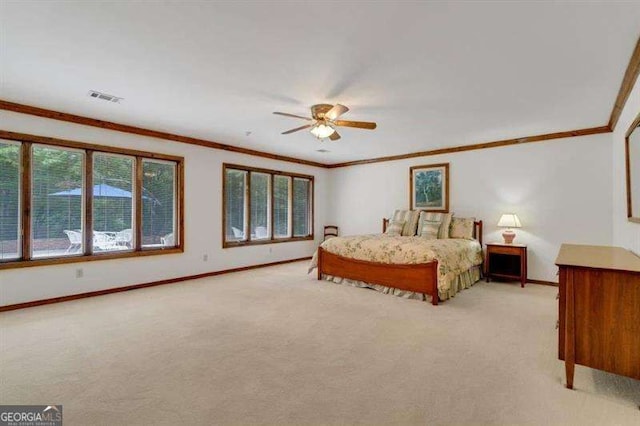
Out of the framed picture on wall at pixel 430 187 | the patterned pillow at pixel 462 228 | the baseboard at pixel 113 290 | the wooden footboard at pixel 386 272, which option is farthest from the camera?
the framed picture on wall at pixel 430 187

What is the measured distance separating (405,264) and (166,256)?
151 inches

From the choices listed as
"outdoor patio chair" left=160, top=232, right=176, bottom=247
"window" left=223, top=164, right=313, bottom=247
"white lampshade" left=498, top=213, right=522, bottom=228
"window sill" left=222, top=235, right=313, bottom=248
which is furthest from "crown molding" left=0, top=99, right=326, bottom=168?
"white lampshade" left=498, top=213, right=522, bottom=228

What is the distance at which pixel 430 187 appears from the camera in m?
6.48

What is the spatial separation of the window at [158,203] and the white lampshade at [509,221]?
554 centimetres

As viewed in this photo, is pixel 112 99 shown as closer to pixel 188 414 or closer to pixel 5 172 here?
pixel 5 172

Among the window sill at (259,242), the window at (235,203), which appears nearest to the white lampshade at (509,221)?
the window sill at (259,242)

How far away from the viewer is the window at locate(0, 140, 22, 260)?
382cm

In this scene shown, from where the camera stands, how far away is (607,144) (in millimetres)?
4672

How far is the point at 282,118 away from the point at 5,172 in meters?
3.44

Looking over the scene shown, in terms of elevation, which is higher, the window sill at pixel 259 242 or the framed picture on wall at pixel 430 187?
the framed picture on wall at pixel 430 187

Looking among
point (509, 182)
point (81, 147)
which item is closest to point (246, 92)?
point (81, 147)

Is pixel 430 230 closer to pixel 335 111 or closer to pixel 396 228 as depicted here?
pixel 396 228

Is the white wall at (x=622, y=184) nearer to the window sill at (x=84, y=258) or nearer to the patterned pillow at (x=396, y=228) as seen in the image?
the patterned pillow at (x=396, y=228)

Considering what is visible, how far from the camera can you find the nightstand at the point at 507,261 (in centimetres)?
505
